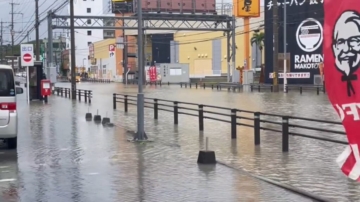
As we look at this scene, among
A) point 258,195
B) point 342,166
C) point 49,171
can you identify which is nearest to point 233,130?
point 49,171

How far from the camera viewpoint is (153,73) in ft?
295

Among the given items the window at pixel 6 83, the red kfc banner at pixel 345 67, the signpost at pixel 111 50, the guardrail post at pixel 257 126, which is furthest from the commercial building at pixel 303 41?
the red kfc banner at pixel 345 67

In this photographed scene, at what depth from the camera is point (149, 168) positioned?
41.5ft

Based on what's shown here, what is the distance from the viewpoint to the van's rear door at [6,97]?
593 inches

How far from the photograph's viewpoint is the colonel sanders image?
13.2 feet

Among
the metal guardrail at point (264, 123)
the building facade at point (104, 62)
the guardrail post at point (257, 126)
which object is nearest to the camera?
the metal guardrail at point (264, 123)

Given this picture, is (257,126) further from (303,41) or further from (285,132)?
(303,41)

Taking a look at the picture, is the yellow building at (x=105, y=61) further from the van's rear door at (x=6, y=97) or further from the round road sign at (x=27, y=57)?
the van's rear door at (x=6, y=97)

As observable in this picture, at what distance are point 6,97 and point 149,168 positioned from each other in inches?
182

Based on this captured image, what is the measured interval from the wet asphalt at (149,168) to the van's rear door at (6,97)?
3.07 feet

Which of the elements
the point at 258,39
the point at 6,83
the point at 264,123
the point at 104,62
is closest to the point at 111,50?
the point at 104,62

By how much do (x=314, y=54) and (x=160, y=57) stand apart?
5370 cm

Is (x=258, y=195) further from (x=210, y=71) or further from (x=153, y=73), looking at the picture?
(x=210, y=71)

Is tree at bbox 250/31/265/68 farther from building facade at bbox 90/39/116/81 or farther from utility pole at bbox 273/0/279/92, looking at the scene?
building facade at bbox 90/39/116/81
